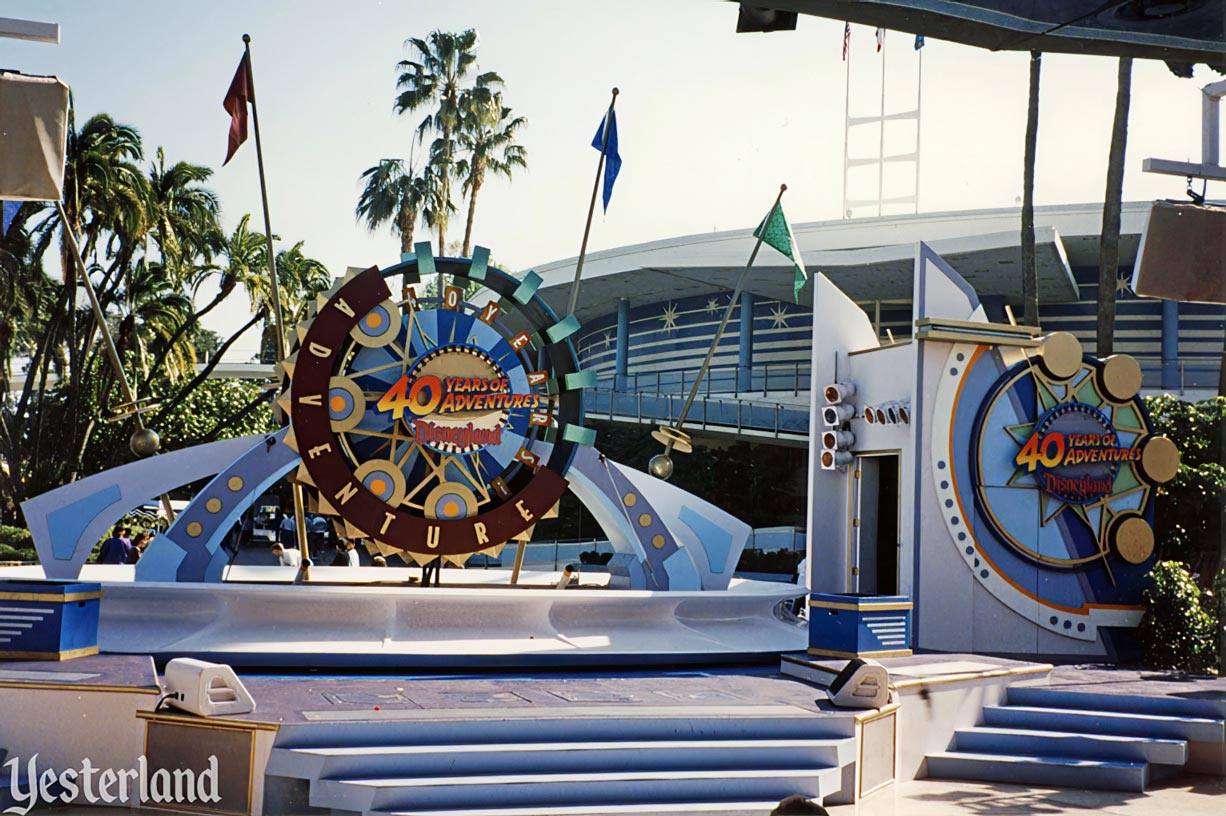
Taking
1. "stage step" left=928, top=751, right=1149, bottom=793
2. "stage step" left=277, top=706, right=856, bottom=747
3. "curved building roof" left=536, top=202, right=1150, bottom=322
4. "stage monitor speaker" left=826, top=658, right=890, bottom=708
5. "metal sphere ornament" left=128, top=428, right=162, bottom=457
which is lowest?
"stage step" left=928, top=751, right=1149, bottom=793

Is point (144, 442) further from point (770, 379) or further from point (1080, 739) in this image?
point (770, 379)

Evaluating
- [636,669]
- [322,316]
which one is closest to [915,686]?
[636,669]

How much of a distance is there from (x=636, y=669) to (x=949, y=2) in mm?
11385

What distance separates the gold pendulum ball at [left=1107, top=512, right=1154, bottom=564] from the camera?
1902 centimetres

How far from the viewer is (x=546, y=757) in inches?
420

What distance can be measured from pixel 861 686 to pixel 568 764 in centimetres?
348

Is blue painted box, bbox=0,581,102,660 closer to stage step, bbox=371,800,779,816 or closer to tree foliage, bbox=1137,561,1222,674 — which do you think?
stage step, bbox=371,800,779,816

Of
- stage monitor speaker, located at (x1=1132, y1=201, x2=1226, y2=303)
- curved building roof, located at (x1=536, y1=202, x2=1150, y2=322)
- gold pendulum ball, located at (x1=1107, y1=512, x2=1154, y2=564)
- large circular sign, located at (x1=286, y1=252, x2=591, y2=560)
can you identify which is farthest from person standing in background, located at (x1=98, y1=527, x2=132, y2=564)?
curved building roof, located at (x1=536, y1=202, x2=1150, y2=322)

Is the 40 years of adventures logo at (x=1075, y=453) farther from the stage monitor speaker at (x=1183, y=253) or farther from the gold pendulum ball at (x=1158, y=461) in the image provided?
the stage monitor speaker at (x=1183, y=253)

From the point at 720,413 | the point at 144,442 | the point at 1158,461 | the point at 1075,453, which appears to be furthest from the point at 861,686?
the point at 720,413

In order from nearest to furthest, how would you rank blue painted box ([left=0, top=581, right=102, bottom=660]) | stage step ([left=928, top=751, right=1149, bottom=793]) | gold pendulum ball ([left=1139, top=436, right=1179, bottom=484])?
blue painted box ([left=0, top=581, right=102, bottom=660])
stage step ([left=928, top=751, right=1149, bottom=793])
gold pendulum ball ([left=1139, top=436, right=1179, bottom=484])

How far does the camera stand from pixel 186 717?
10.5 m

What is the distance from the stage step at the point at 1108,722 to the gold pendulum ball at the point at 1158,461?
622cm

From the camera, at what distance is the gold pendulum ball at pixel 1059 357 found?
1927 centimetres
